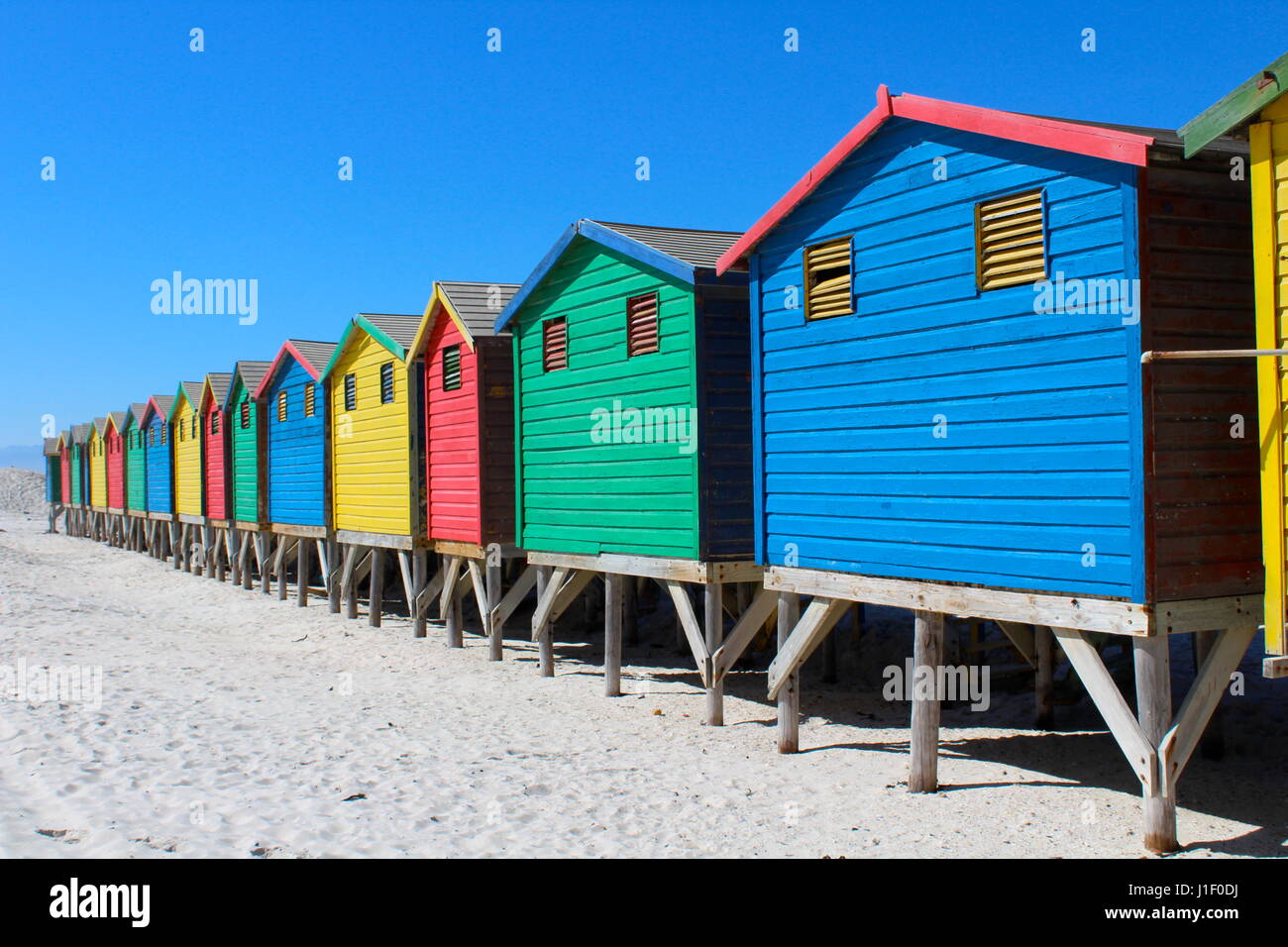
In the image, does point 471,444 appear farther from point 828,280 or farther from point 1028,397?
point 1028,397

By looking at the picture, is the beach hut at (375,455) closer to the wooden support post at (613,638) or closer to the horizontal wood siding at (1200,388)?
the wooden support post at (613,638)

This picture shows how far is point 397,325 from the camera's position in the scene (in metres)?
18.8

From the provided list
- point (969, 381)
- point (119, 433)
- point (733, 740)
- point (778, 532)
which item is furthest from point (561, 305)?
point (119, 433)

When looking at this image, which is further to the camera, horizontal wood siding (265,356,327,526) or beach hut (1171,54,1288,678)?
horizontal wood siding (265,356,327,526)

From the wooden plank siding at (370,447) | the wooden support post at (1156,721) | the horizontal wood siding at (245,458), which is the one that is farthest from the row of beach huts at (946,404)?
the horizontal wood siding at (245,458)

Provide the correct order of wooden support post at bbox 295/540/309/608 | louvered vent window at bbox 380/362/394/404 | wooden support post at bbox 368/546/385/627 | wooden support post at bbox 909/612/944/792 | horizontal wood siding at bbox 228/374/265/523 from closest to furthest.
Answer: wooden support post at bbox 909/612/944/792 < louvered vent window at bbox 380/362/394/404 < wooden support post at bbox 368/546/385/627 < wooden support post at bbox 295/540/309/608 < horizontal wood siding at bbox 228/374/265/523

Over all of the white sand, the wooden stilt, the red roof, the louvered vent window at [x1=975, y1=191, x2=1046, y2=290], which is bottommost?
the white sand

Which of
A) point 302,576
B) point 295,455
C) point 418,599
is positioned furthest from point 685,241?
point 302,576

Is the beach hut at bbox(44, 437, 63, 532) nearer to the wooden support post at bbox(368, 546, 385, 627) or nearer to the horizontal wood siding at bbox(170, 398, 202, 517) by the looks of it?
the horizontal wood siding at bbox(170, 398, 202, 517)

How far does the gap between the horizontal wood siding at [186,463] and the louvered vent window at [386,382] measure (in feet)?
46.1

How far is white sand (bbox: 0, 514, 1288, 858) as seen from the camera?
7133 millimetres

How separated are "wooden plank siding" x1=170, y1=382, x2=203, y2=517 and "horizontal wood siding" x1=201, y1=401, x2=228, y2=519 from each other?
0.87 meters

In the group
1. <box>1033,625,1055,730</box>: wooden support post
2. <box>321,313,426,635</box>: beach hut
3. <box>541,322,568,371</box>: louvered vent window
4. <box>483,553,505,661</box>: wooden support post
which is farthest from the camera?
<box>321,313,426,635</box>: beach hut

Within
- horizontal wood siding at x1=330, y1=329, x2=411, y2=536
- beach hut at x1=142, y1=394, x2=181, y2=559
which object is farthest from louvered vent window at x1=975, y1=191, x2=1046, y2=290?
beach hut at x1=142, y1=394, x2=181, y2=559
